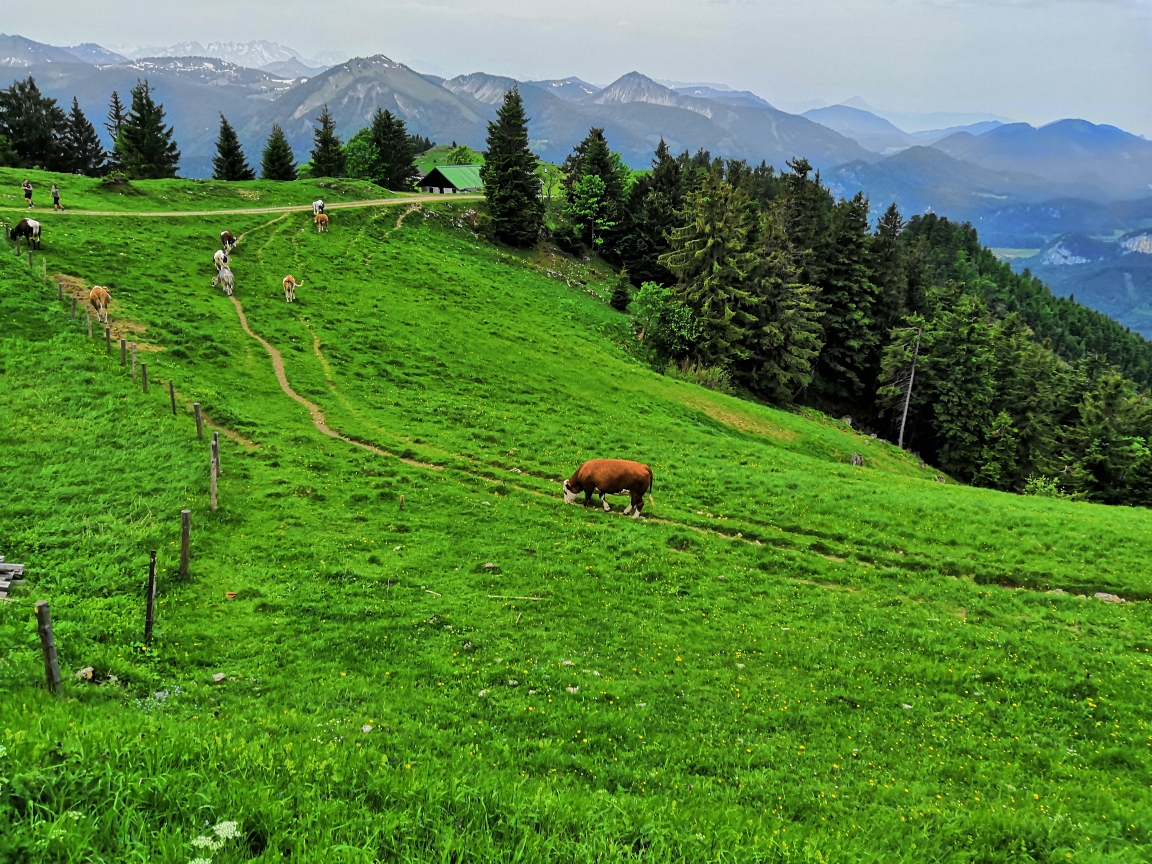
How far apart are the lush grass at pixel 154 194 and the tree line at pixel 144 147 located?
15.7m

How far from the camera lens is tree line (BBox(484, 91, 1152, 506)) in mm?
58500

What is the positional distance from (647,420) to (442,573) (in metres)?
20.6

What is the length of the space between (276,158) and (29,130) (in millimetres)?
26774

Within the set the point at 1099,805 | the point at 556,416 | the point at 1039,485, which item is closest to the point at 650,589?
the point at 1099,805

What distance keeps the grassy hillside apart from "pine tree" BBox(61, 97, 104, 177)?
6984 centimetres

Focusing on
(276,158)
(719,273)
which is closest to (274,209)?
(276,158)

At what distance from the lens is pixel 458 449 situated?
85.5 ft

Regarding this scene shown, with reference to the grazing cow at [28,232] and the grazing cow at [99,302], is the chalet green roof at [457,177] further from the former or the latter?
the grazing cow at [99,302]

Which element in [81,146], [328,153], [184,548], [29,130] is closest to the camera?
[184,548]

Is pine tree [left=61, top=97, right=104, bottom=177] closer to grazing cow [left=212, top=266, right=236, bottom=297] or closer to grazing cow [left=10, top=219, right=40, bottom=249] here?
grazing cow [left=10, top=219, right=40, bottom=249]

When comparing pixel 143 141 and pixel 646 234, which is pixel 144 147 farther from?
pixel 646 234

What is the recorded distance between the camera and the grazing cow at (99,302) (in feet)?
91.2

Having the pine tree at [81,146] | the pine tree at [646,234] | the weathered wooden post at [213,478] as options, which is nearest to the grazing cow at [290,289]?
the weathered wooden post at [213,478]

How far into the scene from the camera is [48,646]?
26.4 ft
